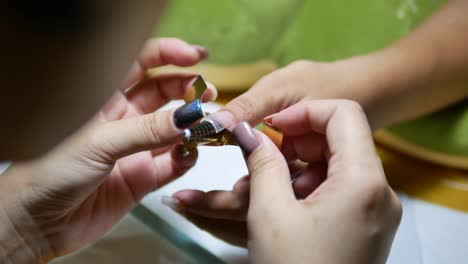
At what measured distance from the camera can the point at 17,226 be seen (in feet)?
1.73

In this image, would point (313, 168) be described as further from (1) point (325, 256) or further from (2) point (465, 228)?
(2) point (465, 228)

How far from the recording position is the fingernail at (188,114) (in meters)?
0.46

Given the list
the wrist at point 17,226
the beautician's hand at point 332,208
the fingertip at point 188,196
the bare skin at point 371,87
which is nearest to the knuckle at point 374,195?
the beautician's hand at point 332,208

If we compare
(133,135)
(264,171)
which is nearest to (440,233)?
(264,171)

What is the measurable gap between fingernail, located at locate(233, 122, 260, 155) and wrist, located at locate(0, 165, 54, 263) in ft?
0.76

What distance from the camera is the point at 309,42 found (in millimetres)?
849

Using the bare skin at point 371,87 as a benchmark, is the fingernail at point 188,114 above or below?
above

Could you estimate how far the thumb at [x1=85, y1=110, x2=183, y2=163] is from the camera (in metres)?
0.48

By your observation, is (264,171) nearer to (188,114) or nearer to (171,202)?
(188,114)

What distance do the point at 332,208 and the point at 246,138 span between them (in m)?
0.12

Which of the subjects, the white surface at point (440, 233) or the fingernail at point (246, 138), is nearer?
the fingernail at point (246, 138)

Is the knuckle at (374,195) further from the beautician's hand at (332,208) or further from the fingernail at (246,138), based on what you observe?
the fingernail at (246,138)

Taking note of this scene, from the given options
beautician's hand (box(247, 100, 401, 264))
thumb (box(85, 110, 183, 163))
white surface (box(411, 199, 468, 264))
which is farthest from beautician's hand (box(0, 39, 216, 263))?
white surface (box(411, 199, 468, 264))

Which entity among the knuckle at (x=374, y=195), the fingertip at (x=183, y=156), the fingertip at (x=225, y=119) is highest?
the fingertip at (x=225, y=119)
